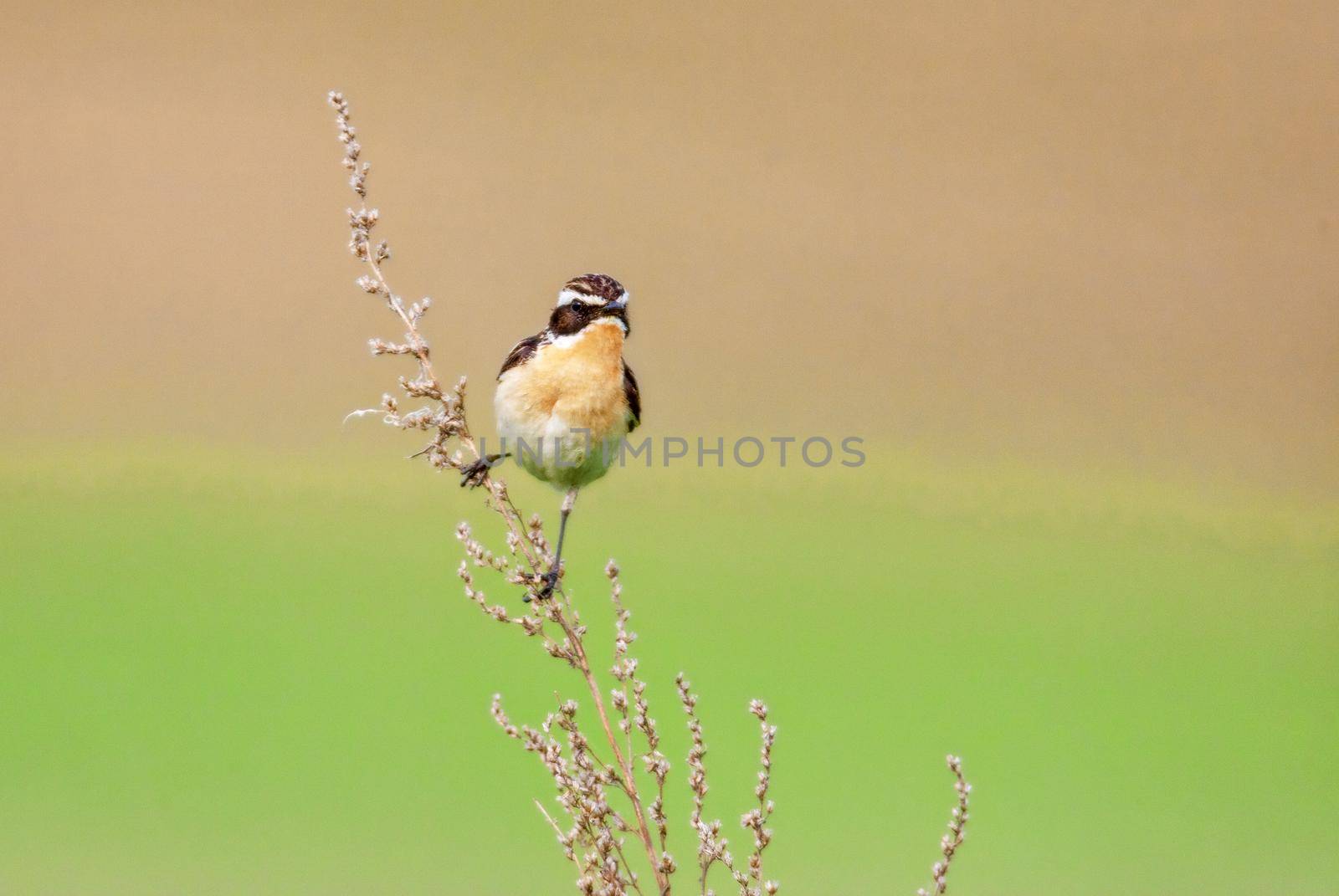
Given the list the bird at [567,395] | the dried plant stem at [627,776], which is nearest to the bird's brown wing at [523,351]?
the bird at [567,395]

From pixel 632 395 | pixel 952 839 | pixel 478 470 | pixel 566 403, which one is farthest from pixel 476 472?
pixel 952 839

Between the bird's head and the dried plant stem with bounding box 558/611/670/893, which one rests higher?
the bird's head

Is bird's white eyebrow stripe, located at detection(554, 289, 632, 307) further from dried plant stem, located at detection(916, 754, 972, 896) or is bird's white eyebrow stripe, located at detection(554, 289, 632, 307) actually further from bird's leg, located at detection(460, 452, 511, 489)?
dried plant stem, located at detection(916, 754, 972, 896)

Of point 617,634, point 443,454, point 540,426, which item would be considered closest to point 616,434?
point 540,426

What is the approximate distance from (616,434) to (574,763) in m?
1.50

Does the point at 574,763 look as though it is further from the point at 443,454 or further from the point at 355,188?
the point at 355,188

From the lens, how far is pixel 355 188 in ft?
8.00

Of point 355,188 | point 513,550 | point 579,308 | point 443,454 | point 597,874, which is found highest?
point 579,308

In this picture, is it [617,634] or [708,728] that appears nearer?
[617,634]

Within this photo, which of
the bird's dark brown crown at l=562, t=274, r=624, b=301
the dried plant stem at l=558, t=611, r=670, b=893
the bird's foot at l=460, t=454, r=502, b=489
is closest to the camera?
the dried plant stem at l=558, t=611, r=670, b=893

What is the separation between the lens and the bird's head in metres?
3.17

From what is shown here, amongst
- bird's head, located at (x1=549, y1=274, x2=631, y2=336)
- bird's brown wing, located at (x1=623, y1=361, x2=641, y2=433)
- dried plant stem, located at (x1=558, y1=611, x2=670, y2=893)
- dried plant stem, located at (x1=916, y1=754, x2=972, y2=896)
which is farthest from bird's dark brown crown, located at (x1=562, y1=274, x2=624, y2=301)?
dried plant stem, located at (x1=916, y1=754, x2=972, y2=896)

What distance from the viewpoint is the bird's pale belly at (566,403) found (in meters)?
3.33

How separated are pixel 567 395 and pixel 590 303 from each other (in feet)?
0.92
